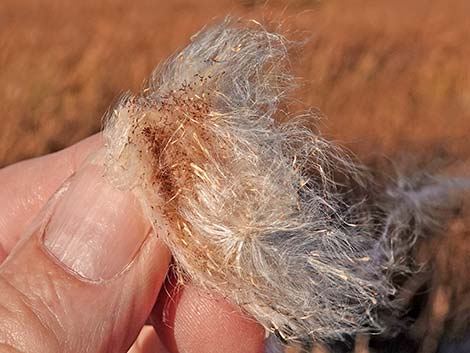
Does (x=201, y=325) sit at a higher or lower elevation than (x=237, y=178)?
lower

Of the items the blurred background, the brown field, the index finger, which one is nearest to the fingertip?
the index finger

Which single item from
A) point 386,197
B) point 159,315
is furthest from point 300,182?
point 386,197

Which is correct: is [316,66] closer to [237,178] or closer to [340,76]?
[340,76]

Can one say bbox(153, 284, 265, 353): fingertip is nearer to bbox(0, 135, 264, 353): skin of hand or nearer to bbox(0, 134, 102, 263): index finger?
bbox(0, 135, 264, 353): skin of hand

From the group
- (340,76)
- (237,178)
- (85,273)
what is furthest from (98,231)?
(340,76)

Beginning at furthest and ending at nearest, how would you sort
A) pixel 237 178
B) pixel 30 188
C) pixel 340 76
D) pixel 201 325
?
pixel 340 76, pixel 30 188, pixel 201 325, pixel 237 178

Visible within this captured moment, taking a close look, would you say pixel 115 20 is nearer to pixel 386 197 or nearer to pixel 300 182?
pixel 386 197

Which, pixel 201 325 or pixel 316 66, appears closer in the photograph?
pixel 201 325
